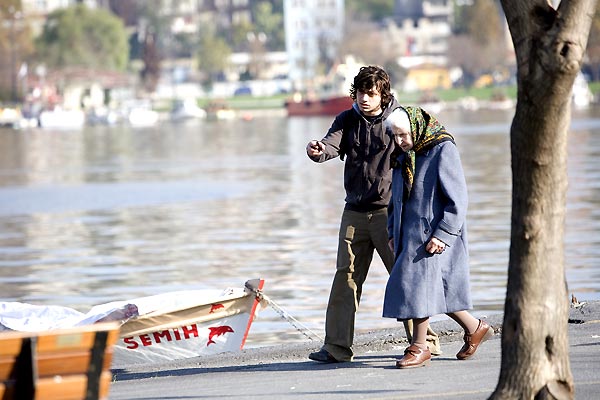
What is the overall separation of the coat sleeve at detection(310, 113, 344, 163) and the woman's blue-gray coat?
0.49 m

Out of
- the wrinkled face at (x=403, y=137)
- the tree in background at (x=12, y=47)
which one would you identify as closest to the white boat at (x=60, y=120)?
the tree in background at (x=12, y=47)

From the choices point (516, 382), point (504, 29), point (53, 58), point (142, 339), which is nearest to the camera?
point (516, 382)

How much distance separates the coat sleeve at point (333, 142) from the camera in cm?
984

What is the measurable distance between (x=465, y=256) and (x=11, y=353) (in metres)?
3.88

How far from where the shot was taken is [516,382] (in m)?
7.42

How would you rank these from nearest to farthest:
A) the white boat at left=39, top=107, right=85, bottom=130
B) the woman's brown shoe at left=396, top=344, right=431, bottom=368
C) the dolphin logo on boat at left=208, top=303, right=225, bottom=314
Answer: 1. the woman's brown shoe at left=396, top=344, right=431, bottom=368
2. the dolphin logo on boat at left=208, top=303, right=225, bottom=314
3. the white boat at left=39, top=107, right=85, bottom=130

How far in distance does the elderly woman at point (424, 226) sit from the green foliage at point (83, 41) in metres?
143

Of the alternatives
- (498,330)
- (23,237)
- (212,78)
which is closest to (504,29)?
(212,78)

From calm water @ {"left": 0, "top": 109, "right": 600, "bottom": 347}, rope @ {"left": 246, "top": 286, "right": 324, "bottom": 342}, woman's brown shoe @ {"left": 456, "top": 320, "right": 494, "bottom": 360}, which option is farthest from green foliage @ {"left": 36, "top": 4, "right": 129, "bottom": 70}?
woman's brown shoe @ {"left": 456, "top": 320, "right": 494, "bottom": 360}

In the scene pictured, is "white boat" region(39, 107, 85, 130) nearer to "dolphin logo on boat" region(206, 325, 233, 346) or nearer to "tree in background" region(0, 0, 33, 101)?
"tree in background" region(0, 0, 33, 101)

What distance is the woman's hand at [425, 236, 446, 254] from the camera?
9.34m

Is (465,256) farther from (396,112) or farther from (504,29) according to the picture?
(504,29)

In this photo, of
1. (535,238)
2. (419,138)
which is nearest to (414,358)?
(419,138)

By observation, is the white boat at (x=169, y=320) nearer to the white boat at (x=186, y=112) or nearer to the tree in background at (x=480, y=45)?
the white boat at (x=186, y=112)
